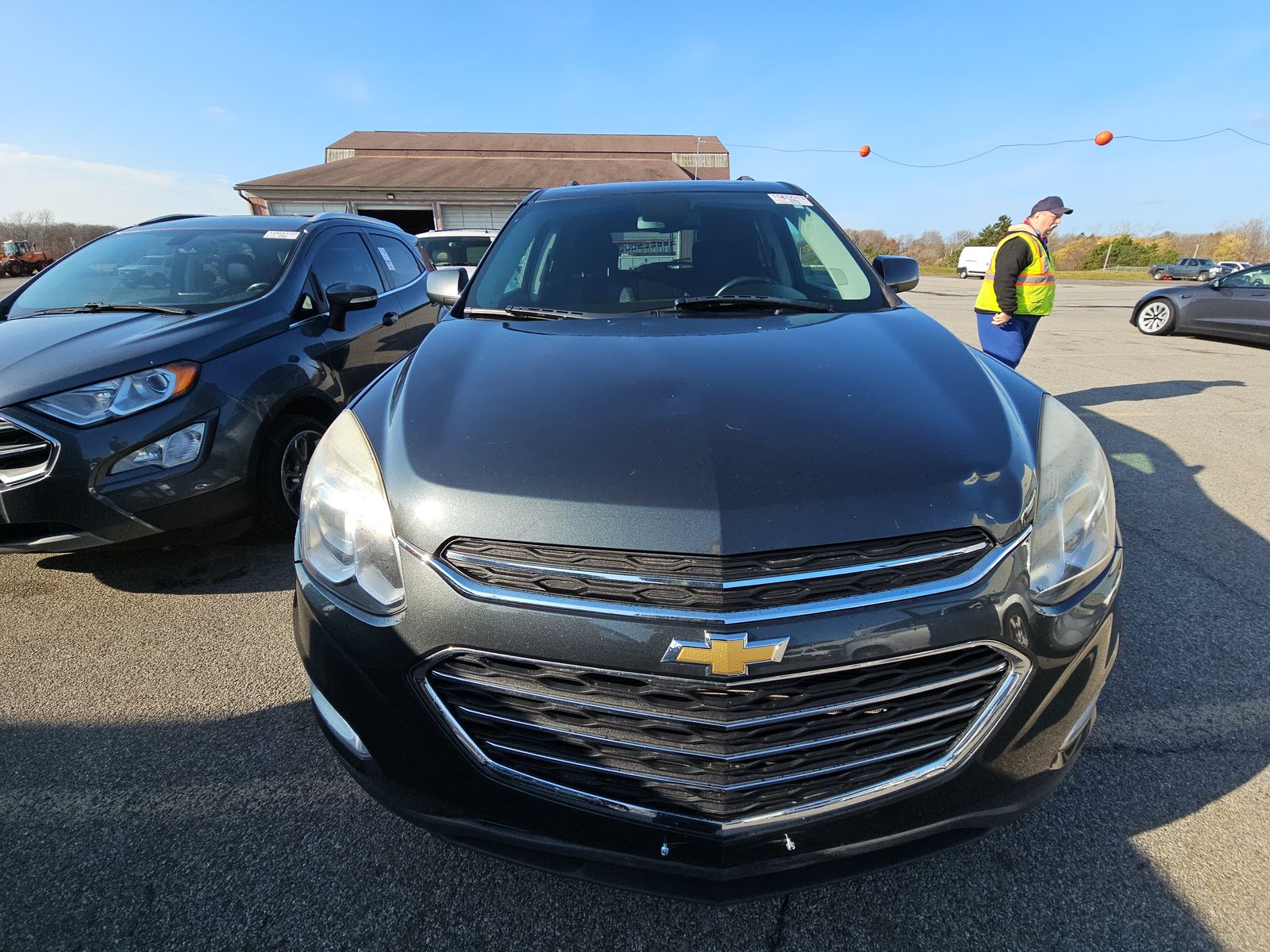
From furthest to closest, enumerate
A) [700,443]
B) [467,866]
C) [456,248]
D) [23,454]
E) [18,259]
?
[18,259] < [456,248] < [23,454] < [467,866] < [700,443]

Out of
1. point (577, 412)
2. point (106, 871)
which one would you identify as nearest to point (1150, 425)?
point (577, 412)

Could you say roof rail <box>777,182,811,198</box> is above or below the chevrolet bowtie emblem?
above

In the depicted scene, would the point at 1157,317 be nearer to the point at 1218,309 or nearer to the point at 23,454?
the point at 1218,309

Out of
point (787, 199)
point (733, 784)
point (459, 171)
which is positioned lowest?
point (733, 784)

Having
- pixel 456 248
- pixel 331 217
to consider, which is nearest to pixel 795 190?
pixel 331 217

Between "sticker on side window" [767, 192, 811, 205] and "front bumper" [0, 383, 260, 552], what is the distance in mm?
2684

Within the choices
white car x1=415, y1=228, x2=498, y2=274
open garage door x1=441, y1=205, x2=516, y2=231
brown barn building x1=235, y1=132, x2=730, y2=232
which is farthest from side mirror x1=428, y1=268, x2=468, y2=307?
open garage door x1=441, y1=205, x2=516, y2=231

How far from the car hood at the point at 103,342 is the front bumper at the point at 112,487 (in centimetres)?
17

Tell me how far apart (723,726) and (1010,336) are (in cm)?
522

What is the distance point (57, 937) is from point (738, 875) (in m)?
1.59

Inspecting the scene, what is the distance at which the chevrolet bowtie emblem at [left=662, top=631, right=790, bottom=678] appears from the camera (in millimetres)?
1175

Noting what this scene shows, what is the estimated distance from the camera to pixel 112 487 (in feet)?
8.90

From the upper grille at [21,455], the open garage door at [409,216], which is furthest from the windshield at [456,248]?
the open garage door at [409,216]

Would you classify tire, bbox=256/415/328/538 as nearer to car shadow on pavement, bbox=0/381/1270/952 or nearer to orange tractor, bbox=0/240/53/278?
car shadow on pavement, bbox=0/381/1270/952
